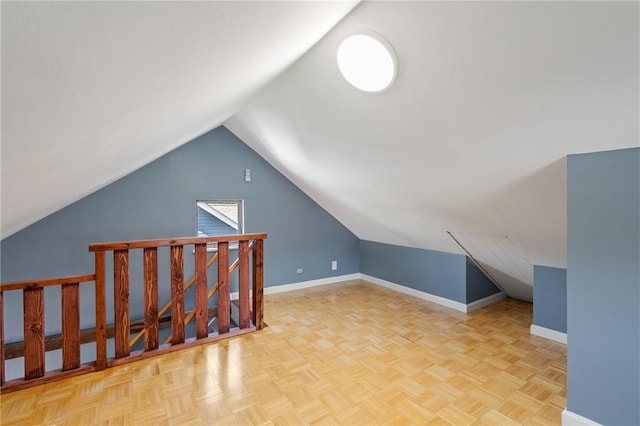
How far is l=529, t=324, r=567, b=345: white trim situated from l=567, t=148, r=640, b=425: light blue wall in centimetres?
137

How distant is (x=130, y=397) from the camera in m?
2.04

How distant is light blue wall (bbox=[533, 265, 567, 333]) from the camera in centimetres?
296

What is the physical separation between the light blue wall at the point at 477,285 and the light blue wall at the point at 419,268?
82 millimetres

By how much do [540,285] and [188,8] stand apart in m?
3.59

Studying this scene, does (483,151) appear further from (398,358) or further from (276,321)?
(276,321)

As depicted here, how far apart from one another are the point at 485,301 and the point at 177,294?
3.52 metres

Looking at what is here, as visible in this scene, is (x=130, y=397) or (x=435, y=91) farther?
(x=130, y=397)

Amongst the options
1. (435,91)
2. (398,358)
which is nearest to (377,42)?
(435,91)

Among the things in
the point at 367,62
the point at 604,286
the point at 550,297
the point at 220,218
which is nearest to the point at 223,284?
the point at 220,218

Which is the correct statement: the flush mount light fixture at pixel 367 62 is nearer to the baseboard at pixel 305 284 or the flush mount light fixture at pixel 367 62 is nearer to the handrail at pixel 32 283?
the handrail at pixel 32 283

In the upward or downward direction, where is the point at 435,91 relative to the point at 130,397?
upward

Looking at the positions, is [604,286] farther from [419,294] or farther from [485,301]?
[419,294]

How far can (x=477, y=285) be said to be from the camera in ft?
12.6

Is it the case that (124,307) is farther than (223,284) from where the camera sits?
No
